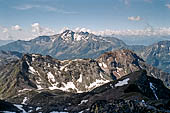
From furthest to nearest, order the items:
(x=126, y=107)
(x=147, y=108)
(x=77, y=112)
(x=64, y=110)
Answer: (x=64, y=110)
(x=77, y=112)
(x=126, y=107)
(x=147, y=108)

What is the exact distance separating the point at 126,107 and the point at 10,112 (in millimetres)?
108210

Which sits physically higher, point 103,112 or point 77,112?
point 103,112

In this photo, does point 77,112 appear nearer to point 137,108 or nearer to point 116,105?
point 116,105

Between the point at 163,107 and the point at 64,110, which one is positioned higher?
the point at 163,107

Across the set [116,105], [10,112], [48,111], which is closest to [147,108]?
[116,105]

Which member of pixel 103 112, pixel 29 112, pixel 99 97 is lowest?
pixel 29 112

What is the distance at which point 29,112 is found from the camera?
551ft

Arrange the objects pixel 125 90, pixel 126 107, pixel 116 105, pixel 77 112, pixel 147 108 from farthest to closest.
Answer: pixel 125 90
pixel 77 112
pixel 116 105
pixel 126 107
pixel 147 108

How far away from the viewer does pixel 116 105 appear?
79750 millimetres

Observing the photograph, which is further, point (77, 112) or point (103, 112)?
point (77, 112)

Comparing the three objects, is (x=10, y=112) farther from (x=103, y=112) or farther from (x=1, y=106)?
(x=103, y=112)

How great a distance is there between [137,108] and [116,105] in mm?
10763

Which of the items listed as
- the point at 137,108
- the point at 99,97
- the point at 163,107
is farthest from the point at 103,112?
the point at 99,97

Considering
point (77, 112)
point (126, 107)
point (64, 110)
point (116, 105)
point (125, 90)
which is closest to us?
point (126, 107)
